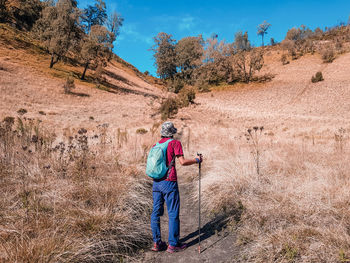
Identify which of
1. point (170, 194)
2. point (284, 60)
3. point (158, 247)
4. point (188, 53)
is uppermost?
point (188, 53)

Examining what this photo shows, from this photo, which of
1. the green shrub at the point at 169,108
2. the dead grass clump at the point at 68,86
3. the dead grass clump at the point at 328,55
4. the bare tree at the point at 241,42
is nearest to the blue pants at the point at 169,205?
the green shrub at the point at 169,108

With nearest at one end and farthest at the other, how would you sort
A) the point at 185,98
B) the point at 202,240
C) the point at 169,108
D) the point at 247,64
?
the point at 202,240 < the point at 169,108 < the point at 185,98 < the point at 247,64

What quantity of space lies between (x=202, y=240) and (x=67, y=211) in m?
2.32

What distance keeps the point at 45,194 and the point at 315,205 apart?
478 cm

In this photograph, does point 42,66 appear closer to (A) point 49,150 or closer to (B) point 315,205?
(A) point 49,150

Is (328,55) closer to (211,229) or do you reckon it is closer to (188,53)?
(188,53)

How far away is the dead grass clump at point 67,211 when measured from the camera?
2.84 m

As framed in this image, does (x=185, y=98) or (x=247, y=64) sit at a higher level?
(x=247, y=64)

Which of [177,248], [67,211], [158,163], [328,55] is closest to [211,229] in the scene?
[177,248]

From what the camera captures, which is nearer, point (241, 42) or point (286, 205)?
point (286, 205)

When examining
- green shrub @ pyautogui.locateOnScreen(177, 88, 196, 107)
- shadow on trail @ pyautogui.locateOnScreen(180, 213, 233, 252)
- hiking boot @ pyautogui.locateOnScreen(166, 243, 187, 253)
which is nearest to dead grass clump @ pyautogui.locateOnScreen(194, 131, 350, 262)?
shadow on trail @ pyautogui.locateOnScreen(180, 213, 233, 252)

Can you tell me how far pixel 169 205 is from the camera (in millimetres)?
3559

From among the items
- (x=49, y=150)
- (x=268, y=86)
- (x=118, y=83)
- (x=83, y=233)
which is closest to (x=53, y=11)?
(x=118, y=83)

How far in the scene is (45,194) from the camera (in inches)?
166
